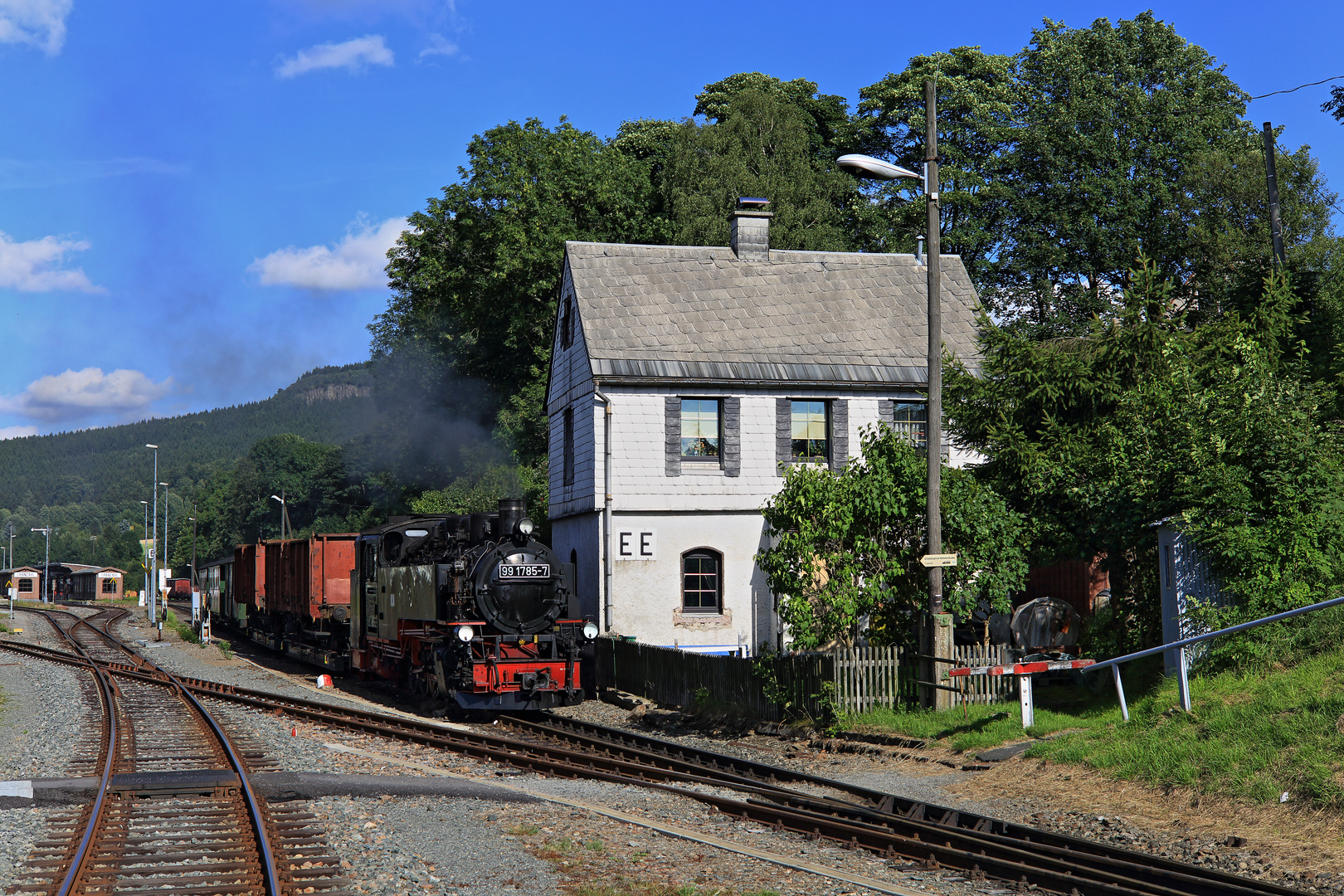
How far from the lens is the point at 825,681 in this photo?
15.6 metres

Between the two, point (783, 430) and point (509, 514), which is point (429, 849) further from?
point (783, 430)

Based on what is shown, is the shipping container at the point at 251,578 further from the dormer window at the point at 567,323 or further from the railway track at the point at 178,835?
the railway track at the point at 178,835

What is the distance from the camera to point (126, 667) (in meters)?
29.3

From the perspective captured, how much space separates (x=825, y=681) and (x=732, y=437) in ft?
31.7

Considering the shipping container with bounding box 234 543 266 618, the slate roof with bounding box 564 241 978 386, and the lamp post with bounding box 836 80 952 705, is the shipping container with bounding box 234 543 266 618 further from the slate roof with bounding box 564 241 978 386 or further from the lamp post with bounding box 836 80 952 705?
the lamp post with bounding box 836 80 952 705

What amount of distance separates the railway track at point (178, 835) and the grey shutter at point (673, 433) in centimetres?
1086

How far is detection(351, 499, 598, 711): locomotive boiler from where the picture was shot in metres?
18.2

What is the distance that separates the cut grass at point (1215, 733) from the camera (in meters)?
10.2

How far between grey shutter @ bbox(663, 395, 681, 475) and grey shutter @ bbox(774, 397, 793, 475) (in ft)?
6.92

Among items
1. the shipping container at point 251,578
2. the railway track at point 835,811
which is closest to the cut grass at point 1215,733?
the railway track at point 835,811

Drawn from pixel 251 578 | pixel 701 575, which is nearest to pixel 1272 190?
pixel 701 575

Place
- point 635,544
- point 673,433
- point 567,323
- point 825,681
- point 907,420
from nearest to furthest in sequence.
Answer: point 825,681 → point 635,544 → point 673,433 → point 907,420 → point 567,323

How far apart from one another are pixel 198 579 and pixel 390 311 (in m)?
17.1

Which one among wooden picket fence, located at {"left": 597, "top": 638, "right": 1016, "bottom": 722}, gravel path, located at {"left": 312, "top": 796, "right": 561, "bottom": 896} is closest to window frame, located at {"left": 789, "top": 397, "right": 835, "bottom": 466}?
wooden picket fence, located at {"left": 597, "top": 638, "right": 1016, "bottom": 722}
